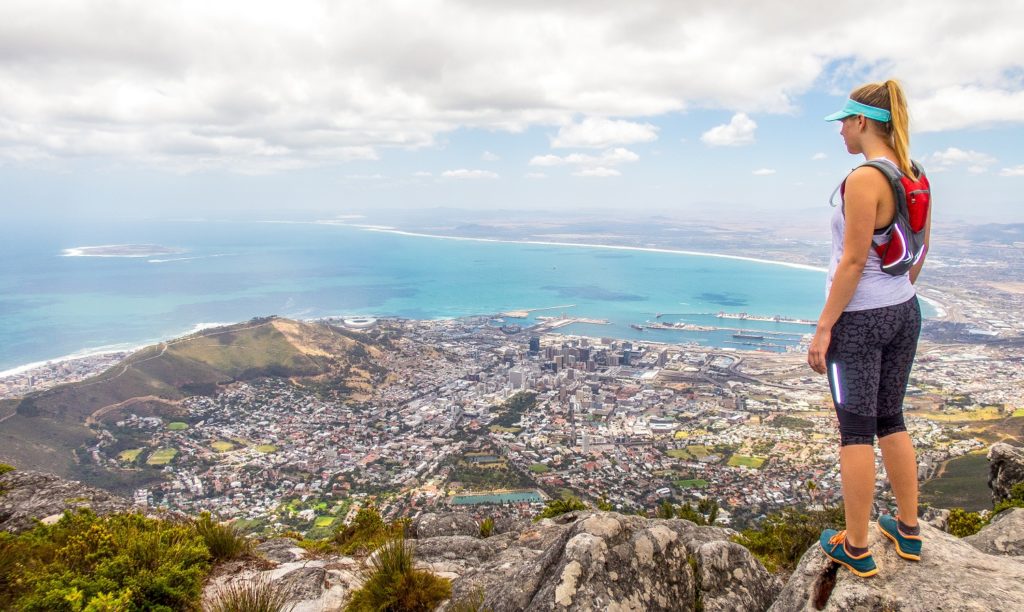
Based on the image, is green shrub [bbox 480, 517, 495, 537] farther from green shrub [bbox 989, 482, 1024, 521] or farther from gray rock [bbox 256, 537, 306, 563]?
green shrub [bbox 989, 482, 1024, 521]

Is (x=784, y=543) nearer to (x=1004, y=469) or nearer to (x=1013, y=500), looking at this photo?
(x=1013, y=500)

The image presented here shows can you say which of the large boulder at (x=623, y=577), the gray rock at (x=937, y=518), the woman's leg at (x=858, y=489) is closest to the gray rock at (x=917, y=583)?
the woman's leg at (x=858, y=489)

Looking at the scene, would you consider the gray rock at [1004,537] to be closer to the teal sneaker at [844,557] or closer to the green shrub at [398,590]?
the teal sneaker at [844,557]

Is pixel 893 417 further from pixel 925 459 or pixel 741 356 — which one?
pixel 741 356

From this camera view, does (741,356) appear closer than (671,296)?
Yes

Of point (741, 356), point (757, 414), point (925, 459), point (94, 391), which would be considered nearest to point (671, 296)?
point (741, 356)

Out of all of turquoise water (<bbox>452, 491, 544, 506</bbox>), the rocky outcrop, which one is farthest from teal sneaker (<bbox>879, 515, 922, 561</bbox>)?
turquoise water (<bbox>452, 491, 544, 506</bbox>)

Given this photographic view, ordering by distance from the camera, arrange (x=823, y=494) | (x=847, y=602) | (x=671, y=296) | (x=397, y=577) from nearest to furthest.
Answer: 1. (x=847, y=602)
2. (x=397, y=577)
3. (x=823, y=494)
4. (x=671, y=296)
